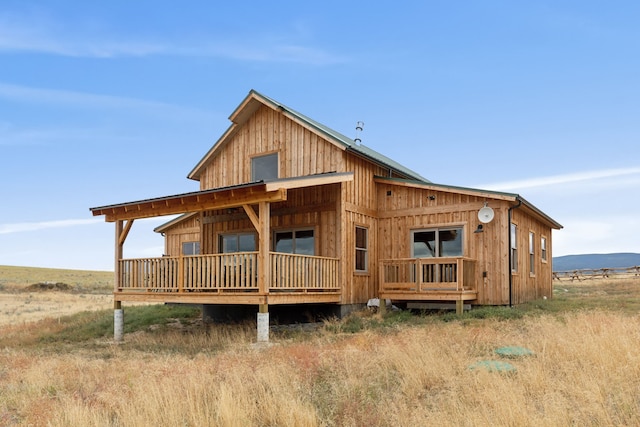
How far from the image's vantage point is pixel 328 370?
9234 millimetres

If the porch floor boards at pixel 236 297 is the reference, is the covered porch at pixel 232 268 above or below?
above

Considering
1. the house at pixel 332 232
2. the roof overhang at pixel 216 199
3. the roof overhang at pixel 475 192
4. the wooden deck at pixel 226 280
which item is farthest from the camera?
the roof overhang at pixel 475 192

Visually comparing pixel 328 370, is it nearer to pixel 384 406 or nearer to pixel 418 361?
pixel 418 361

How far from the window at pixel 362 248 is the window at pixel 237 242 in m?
3.63

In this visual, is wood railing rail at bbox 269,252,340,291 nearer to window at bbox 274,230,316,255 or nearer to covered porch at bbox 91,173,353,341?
covered porch at bbox 91,173,353,341

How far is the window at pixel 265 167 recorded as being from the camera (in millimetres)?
19859

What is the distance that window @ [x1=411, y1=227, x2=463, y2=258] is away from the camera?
61.0 feet

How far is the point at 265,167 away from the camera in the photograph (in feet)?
66.0

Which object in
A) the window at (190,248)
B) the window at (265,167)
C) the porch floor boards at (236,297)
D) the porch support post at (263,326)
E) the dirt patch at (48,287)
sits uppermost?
the window at (265,167)

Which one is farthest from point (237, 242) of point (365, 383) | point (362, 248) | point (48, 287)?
point (48, 287)

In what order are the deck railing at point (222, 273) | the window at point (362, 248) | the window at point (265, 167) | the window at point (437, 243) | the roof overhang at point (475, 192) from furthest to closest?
the window at point (265, 167), the window at point (362, 248), the window at point (437, 243), the roof overhang at point (475, 192), the deck railing at point (222, 273)

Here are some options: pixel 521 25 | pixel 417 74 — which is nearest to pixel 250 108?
pixel 417 74

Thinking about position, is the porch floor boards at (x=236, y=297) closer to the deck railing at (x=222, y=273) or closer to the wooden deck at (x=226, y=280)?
the wooden deck at (x=226, y=280)

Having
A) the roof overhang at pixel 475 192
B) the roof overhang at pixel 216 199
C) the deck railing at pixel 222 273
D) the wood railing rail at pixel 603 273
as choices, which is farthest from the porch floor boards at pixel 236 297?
the wood railing rail at pixel 603 273
